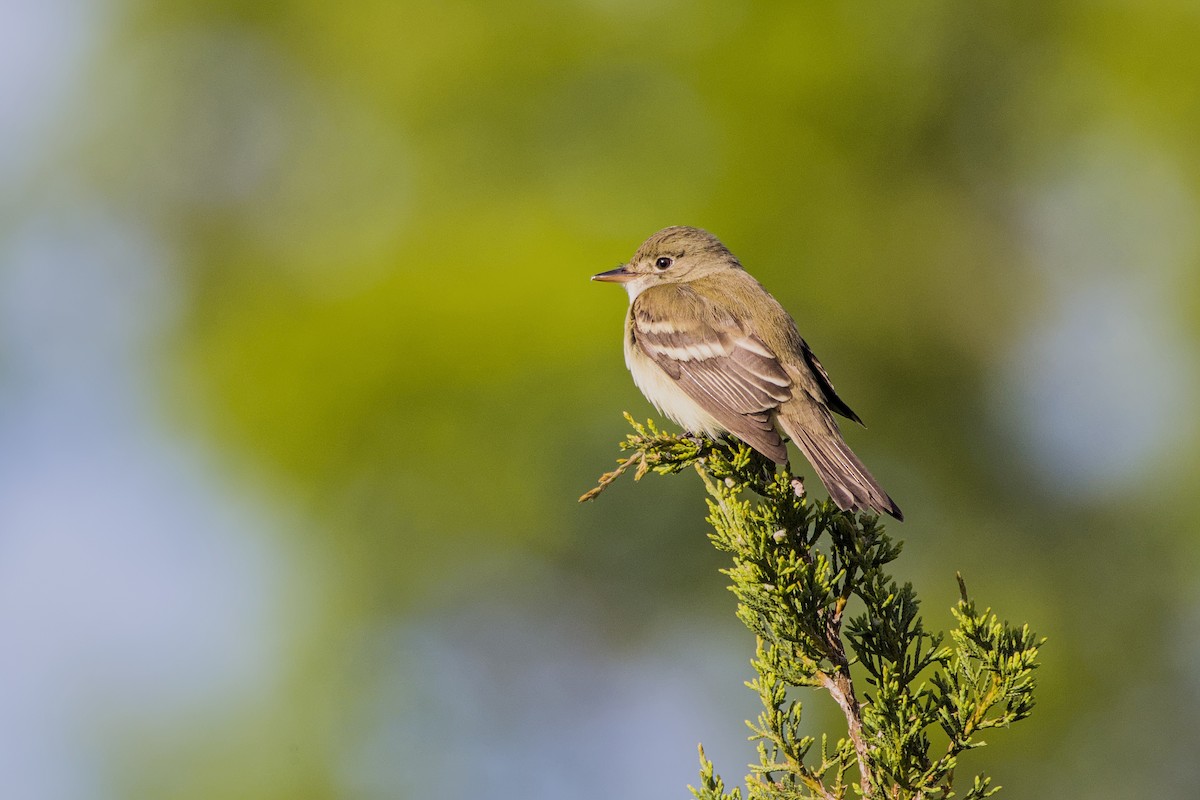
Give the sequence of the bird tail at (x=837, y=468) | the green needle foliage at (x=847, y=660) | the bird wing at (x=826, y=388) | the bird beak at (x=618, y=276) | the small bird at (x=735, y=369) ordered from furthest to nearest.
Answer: the bird beak at (x=618, y=276) < the bird wing at (x=826, y=388) < the small bird at (x=735, y=369) < the bird tail at (x=837, y=468) < the green needle foliage at (x=847, y=660)

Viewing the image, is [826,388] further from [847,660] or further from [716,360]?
[847,660]

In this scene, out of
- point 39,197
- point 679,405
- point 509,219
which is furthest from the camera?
point 39,197

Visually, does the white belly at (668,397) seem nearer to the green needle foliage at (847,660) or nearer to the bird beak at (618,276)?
the bird beak at (618,276)

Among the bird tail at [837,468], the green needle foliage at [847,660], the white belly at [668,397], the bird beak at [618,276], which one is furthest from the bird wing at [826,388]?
the green needle foliage at [847,660]

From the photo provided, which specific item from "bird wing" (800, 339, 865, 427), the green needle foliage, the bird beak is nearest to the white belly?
"bird wing" (800, 339, 865, 427)

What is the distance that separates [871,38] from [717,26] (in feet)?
6.04

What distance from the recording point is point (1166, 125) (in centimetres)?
1409

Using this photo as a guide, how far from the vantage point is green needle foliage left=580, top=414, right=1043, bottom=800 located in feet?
11.4

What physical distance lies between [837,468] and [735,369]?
951 mm

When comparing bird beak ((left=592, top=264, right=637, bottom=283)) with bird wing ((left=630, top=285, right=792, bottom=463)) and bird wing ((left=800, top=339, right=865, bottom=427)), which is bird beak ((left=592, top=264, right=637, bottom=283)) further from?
bird wing ((left=800, top=339, right=865, bottom=427))

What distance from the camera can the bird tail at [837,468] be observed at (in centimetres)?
470

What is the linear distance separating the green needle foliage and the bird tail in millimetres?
372

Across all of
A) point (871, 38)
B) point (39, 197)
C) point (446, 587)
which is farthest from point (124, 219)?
point (871, 38)

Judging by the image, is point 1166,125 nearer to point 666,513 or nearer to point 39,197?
point 666,513
